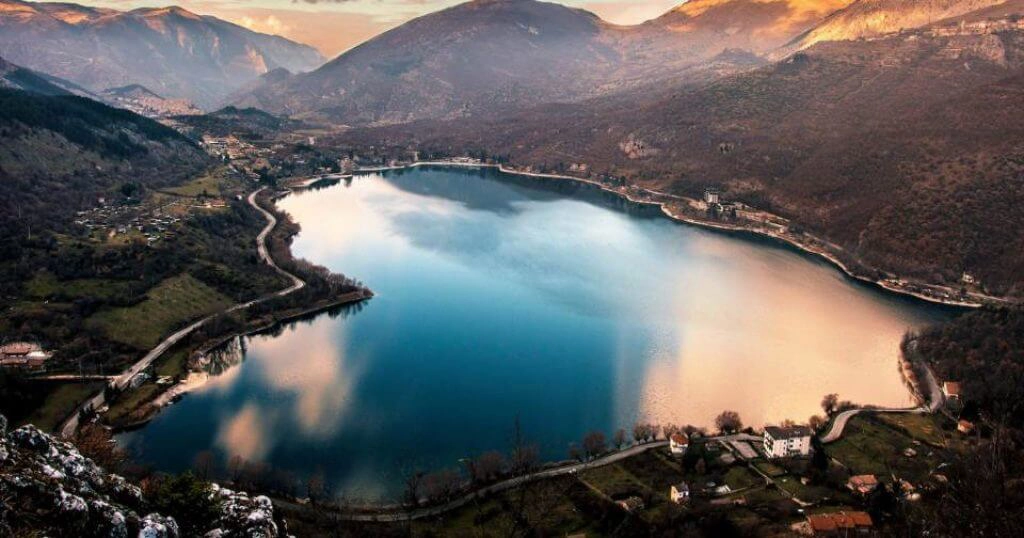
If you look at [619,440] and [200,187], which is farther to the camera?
[200,187]

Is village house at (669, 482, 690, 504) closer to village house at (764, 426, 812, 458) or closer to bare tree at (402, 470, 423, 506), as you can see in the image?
village house at (764, 426, 812, 458)

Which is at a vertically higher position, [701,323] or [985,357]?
[985,357]

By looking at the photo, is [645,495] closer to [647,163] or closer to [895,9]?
[647,163]

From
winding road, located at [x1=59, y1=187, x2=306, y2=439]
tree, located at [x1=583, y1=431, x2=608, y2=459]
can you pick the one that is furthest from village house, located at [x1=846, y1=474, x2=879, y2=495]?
winding road, located at [x1=59, y1=187, x2=306, y2=439]

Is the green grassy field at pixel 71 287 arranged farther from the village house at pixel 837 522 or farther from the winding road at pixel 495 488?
the village house at pixel 837 522

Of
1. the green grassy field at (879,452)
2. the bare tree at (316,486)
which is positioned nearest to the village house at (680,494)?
the green grassy field at (879,452)

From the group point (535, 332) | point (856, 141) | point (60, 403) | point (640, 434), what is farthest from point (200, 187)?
point (856, 141)

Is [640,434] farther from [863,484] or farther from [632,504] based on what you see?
[863,484]
